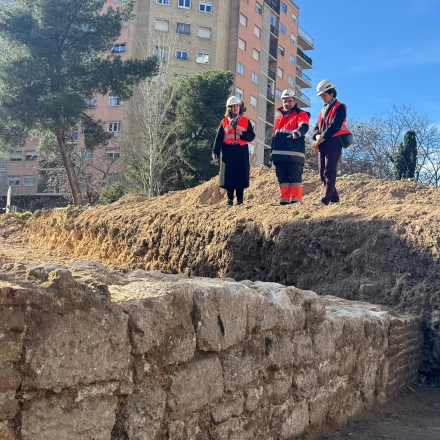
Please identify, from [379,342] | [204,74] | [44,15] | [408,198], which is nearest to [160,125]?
[204,74]

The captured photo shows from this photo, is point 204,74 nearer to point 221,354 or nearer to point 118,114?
point 118,114

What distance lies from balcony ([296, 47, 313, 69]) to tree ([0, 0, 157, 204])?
32528mm

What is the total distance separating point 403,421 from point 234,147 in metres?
5.00

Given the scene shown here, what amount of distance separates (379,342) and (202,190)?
289 inches

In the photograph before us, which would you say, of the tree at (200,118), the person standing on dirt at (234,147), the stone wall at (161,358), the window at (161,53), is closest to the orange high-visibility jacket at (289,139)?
the person standing on dirt at (234,147)

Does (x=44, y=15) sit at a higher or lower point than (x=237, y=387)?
higher

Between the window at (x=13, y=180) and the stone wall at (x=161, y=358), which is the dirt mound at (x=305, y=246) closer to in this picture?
the stone wall at (x=161, y=358)

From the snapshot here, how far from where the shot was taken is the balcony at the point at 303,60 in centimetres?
5150

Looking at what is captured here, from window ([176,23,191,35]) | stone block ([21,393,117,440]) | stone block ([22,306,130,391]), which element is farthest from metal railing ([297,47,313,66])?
stone block ([21,393,117,440])

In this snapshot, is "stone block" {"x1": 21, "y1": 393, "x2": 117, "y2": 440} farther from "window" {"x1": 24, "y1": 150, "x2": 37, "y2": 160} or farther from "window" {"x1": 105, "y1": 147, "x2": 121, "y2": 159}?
"window" {"x1": 24, "y1": 150, "x2": 37, "y2": 160}

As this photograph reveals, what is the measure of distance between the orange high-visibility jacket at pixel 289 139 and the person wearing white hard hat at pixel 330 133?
0.87ft

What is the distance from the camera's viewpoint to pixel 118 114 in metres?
38.1

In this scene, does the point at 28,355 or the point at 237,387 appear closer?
the point at 28,355

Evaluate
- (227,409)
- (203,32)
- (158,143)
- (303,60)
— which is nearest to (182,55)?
(203,32)
